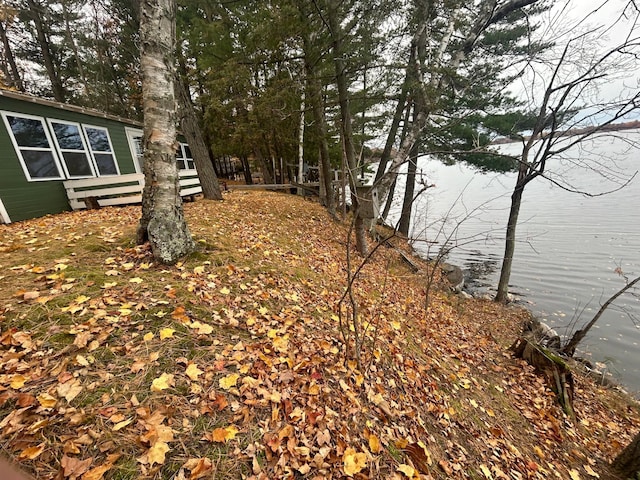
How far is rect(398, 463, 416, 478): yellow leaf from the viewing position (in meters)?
1.94

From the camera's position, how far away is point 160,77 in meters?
3.13

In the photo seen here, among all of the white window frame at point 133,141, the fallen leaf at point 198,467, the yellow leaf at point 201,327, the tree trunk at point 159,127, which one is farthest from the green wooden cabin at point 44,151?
the fallen leaf at point 198,467

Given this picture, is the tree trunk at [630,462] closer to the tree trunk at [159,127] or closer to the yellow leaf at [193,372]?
the yellow leaf at [193,372]

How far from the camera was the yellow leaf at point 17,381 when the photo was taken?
165cm

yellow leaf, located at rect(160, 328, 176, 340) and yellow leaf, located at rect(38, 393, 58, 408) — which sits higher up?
yellow leaf, located at rect(38, 393, 58, 408)

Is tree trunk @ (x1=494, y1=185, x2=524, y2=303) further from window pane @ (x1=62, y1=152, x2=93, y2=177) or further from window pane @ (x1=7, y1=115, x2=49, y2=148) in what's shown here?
window pane @ (x1=7, y1=115, x2=49, y2=148)

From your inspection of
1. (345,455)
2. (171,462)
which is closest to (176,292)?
(171,462)

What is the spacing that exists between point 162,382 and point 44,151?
8.39 m

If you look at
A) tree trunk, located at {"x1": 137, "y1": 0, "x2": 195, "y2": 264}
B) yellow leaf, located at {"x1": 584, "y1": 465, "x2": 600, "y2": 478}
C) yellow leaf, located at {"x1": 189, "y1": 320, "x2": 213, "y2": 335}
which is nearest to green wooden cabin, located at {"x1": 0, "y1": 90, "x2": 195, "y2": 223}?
tree trunk, located at {"x1": 137, "y1": 0, "x2": 195, "y2": 264}

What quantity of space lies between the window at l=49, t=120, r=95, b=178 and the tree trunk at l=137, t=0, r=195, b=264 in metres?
6.45

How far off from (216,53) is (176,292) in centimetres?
1019

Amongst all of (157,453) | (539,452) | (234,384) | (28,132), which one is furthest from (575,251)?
(28,132)

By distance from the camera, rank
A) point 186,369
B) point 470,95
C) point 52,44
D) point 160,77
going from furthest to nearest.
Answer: point 52,44 < point 470,95 < point 160,77 < point 186,369

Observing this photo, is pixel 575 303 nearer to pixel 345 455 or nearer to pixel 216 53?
pixel 345 455
